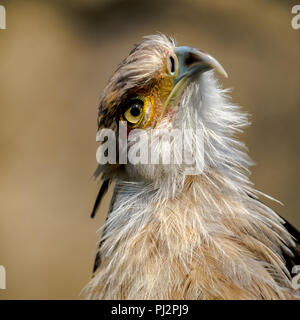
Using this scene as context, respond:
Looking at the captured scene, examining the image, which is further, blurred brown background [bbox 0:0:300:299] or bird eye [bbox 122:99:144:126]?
blurred brown background [bbox 0:0:300:299]

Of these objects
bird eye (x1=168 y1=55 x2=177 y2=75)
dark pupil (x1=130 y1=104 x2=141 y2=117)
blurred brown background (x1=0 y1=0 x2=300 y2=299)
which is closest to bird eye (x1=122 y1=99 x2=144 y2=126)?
dark pupil (x1=130 y1=104 x2=141 y2=117)

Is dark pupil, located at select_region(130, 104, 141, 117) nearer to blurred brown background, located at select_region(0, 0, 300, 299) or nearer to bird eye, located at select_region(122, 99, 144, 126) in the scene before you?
bird eye, located at select_region(122, 99, 144, 126)

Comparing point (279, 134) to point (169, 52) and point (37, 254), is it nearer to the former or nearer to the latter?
point (37, 254)

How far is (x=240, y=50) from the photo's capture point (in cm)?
418

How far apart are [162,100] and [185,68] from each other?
12 centimetres

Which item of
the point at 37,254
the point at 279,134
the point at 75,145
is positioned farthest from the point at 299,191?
the point at 37,254

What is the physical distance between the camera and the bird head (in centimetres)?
132

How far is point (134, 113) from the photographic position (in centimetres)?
137

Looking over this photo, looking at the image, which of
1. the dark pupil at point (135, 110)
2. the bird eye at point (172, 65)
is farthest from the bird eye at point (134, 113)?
the bird eye at point (172, 65)

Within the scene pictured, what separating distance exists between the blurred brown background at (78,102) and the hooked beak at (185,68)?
2.61 metres

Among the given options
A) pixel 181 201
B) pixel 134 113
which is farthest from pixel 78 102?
pixel 181 201

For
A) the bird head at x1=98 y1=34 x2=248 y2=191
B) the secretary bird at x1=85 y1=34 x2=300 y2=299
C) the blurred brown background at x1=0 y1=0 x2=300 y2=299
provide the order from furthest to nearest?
the blurred brown background at x1=0 y1=0 x2=300 y2=299 < the bird head at x1=98 y1=34 x2=248 y2=191 < the secretary bird at x1=85 y1=34 x2=300 y2=299

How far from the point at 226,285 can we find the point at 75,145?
3292 mm

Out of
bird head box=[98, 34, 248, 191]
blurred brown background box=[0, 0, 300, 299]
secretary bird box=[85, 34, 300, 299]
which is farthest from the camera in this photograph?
blurred brown background box=[0, 0, 300, 299]
